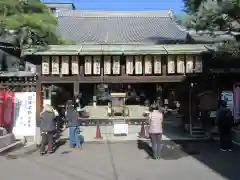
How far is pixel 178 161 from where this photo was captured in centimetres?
1122

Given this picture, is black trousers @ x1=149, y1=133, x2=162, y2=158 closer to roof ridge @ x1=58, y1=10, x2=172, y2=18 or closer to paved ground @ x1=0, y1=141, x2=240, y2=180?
paved ground @ x1=0, y1=141, x2=240, y2=180

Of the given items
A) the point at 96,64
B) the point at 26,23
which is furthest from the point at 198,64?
the point at 26,23

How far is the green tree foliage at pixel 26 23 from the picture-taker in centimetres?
1547

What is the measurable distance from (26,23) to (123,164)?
27.4 ft

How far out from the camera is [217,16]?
40.8 feet

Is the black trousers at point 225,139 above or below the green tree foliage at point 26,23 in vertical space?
below

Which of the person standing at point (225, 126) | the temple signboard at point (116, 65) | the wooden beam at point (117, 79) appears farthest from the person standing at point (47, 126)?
the person standing at point (225, 126)

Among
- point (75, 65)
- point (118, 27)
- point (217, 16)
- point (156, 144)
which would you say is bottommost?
point (156, 144)

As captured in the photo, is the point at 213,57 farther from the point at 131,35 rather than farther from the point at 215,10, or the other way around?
the point at 131,35

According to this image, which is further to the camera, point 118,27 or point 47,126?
point 118,27

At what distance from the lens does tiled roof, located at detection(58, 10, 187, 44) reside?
27.6 meters

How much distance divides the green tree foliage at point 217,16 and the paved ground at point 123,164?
12.9 feet

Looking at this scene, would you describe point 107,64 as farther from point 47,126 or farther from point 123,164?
point 123,164

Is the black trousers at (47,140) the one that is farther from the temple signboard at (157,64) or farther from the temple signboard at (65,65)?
the temple signboard at (157,64)
